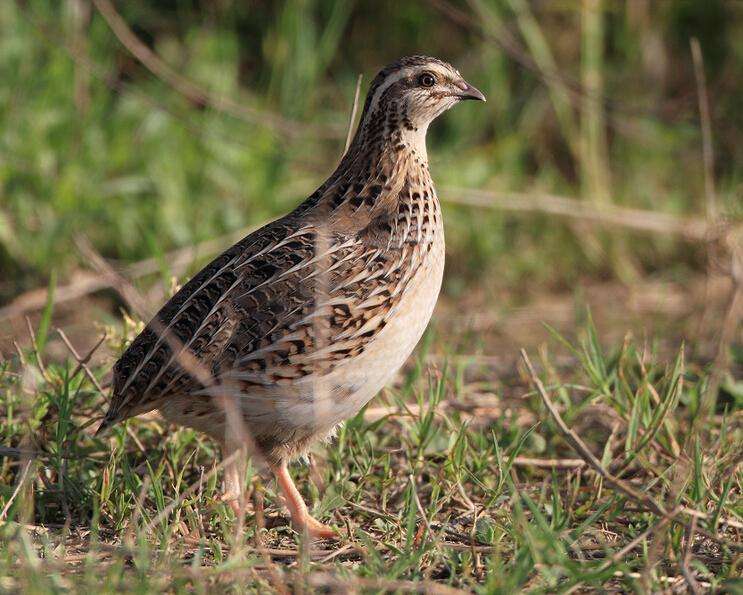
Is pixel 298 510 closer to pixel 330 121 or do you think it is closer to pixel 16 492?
pixel 16 492

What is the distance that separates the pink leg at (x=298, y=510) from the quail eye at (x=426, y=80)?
1481mm

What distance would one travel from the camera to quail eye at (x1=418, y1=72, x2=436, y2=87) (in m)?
4.24

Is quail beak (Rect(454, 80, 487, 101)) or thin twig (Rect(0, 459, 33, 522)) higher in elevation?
quail beak (Rect(454, 80, 487, 101))

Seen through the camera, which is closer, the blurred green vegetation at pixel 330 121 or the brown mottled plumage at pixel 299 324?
the brown mottled plumage at pixel 299 324

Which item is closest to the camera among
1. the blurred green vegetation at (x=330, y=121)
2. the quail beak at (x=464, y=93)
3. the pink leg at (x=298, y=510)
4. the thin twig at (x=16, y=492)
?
the thin twig at (x=16, y=492)

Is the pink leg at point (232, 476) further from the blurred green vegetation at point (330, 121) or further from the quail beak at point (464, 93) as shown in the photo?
the blurred green vegetation at point (330, 121)

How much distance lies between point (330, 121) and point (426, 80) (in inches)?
134

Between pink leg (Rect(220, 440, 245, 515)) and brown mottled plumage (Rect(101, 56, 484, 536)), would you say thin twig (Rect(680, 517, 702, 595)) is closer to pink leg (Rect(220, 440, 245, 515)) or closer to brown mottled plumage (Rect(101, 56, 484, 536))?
brown mottled plumage (Rect(101, 56, 484, 536))

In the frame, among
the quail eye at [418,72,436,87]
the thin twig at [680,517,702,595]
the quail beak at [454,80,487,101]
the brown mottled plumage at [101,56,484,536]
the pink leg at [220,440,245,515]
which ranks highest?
the quail eye at [418,72,436,87]

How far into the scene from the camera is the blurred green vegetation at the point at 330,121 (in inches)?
259

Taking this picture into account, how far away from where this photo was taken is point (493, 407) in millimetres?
4906

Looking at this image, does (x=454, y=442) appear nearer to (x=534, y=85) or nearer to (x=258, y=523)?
(x=258, y=523)

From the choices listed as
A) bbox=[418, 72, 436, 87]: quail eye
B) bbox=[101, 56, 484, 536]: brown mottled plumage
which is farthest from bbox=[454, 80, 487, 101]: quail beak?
bbox=[101, 56, 484, 536]: brown mottled plumage

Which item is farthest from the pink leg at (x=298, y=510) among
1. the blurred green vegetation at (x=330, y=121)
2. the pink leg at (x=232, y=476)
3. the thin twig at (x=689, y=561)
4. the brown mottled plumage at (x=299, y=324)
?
the blurred green vegetation at (x=330, y=121)
